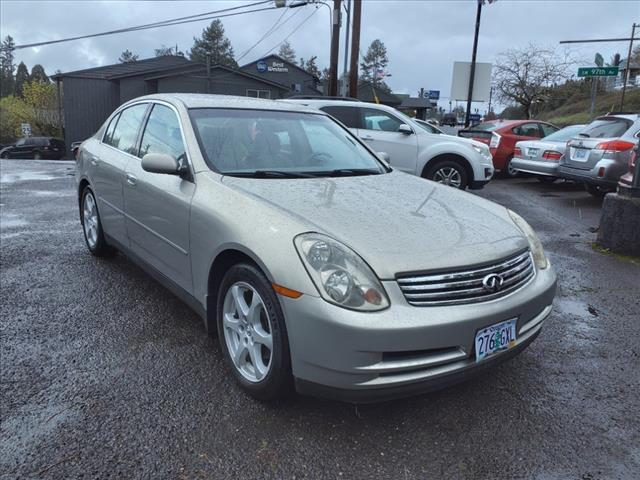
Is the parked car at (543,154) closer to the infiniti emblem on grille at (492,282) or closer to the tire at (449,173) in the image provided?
the tire at (449,173)

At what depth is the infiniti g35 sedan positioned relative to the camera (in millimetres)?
2209

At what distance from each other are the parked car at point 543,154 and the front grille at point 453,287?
897 centimetres

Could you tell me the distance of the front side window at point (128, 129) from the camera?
4.13 metres

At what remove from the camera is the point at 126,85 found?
2761 cm

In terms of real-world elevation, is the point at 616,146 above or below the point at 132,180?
above

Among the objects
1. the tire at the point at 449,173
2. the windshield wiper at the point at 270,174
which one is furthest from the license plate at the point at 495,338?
the tire at the point at 449,173

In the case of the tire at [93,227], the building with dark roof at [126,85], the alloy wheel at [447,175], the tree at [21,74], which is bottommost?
the tire at [93,227]

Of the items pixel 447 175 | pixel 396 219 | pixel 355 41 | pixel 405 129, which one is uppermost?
pixel 355 41

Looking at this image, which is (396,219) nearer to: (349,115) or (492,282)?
(492,282)

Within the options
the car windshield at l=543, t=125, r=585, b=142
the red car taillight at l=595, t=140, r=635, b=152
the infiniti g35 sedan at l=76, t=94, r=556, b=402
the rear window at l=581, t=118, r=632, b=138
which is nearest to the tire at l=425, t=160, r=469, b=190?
the red car taillight at l=595, t=140, r=635, b=152

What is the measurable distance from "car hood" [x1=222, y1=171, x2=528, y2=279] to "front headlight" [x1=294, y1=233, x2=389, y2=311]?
55mm

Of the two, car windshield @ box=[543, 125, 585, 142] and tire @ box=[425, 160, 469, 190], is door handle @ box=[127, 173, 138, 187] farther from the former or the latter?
car windshield @ box=[543, 125, 585, 142]

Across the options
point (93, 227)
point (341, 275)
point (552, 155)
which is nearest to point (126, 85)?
point (552, 155)

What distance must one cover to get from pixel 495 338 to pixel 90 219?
13.2 feet
